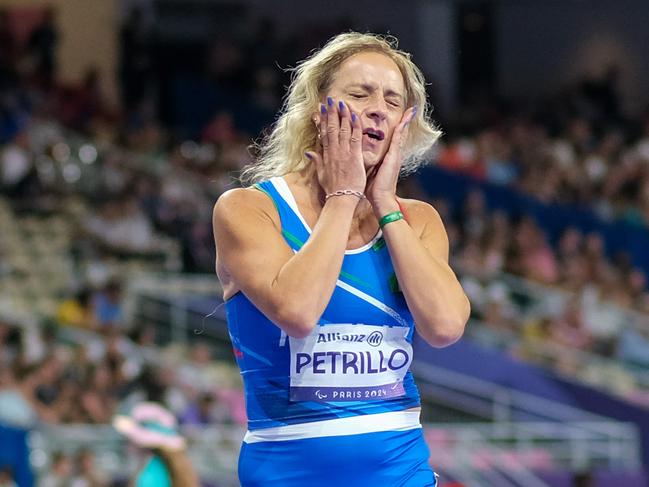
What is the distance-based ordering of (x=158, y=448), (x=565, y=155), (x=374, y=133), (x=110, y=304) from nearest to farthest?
(x=374, y=133), (x=158, y=448), (x=110, y=304), (x=565, y=155)

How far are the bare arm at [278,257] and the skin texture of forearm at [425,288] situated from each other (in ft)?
0.40

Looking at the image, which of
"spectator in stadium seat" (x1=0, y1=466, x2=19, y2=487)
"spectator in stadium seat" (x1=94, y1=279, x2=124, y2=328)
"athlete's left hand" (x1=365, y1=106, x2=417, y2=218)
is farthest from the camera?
"spectator in stadium seat" (x1=94, y1=279, x2=124, y2=328)

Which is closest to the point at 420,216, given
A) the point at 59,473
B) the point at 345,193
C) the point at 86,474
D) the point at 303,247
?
the point at 345,193

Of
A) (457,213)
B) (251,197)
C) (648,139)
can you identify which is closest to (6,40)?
(457,213)

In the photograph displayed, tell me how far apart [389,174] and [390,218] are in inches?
4.8

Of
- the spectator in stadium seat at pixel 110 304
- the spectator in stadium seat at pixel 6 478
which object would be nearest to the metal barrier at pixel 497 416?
the spectator in stadium seat at pixel 110 304

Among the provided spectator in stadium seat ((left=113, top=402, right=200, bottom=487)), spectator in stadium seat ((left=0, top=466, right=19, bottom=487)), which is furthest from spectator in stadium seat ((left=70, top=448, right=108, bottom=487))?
spectator in stadium seat ((left=113, top=402, right=200, bottom=487))

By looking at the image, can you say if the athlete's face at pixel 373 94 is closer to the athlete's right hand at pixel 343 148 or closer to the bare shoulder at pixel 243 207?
the athlete's right hand at pixel 343 148

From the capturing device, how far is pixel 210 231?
1327 centimetres

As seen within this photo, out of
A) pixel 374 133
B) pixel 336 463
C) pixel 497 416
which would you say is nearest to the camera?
pixel 336 463

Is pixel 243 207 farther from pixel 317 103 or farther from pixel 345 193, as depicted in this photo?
pixel 317 103

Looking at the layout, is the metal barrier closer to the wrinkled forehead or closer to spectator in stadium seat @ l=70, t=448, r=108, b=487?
spectator in stadium seat @ l=70, t=448, r=108, b=487

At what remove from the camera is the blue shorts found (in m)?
3.00

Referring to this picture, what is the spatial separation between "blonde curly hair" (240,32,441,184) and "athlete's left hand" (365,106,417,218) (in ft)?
0.47
